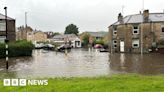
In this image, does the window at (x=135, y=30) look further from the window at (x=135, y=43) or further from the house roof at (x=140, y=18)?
the window at (x=135, y=43)

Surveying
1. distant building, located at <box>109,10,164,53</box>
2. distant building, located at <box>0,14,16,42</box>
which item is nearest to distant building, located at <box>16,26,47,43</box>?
distant building, located at <box>0,14,16,42</box>

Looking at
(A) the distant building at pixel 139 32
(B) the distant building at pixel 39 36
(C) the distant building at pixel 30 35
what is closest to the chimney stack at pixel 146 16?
(A) the distant building at pixel 139 32

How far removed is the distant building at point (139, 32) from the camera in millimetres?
53719

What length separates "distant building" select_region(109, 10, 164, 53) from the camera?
53.7m

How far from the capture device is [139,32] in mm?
54688

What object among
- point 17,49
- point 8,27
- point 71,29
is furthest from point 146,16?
point 71,29

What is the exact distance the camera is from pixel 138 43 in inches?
2143

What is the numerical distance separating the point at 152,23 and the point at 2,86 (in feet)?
149

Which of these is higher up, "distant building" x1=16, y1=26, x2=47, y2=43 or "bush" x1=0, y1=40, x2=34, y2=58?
"distant building" x1=16, y1=26, x2=47, y2=43

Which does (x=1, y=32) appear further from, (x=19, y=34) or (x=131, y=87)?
(x=19, y=34)

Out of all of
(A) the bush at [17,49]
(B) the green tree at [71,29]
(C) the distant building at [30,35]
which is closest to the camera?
(A) the bush at [17,49]

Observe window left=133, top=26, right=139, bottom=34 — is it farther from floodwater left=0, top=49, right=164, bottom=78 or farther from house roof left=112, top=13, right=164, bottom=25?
floodwater left=0, top=49, right=164, bottom=78

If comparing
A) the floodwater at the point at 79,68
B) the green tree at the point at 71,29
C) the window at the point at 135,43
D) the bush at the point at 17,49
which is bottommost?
the floodwater at the point at 79,68

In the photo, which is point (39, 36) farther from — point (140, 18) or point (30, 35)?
point (140, 18)
